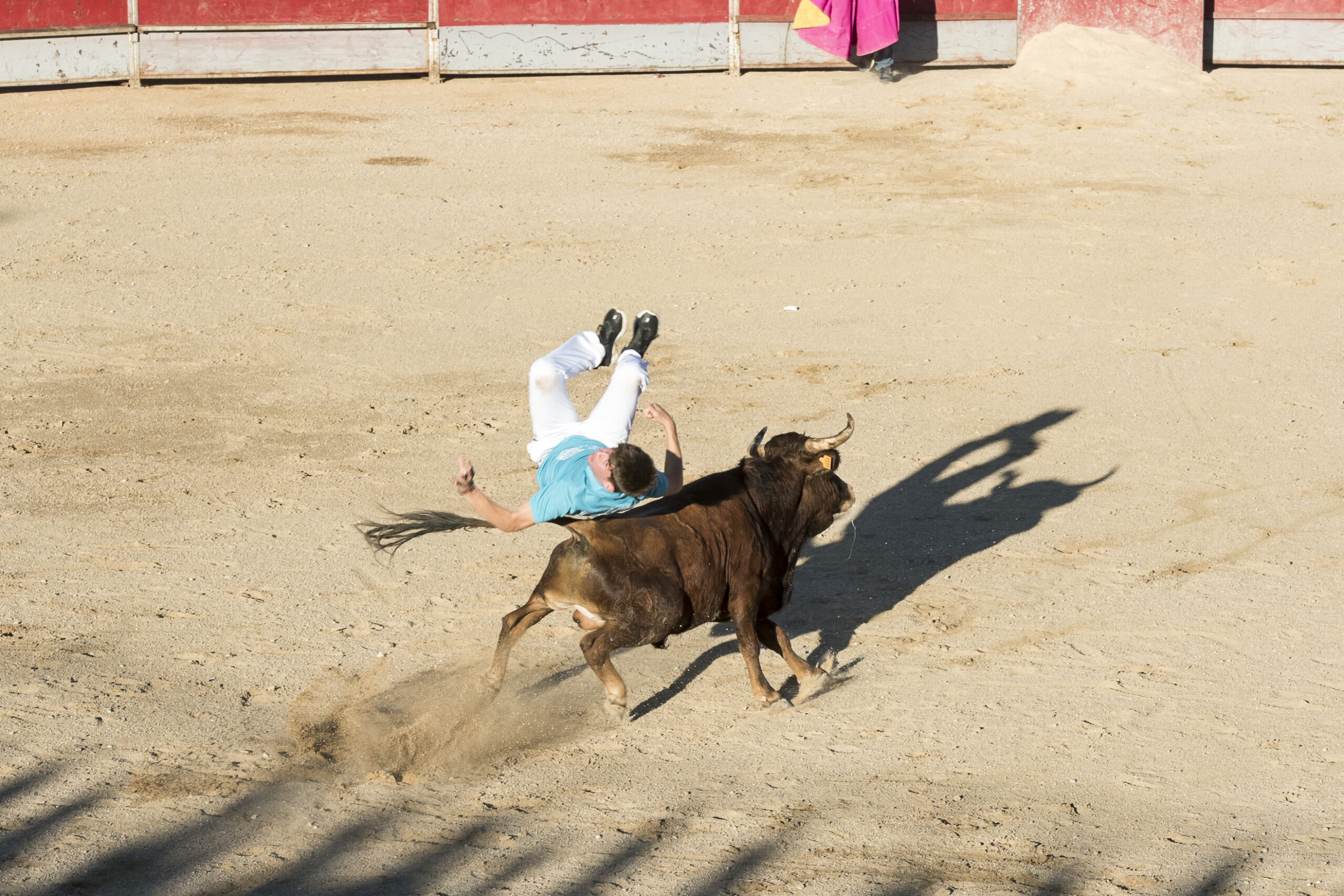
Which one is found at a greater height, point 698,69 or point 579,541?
point 698,69

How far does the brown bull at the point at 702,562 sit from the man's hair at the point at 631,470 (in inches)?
10.6

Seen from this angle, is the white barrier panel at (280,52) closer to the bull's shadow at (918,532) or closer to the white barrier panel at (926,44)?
the white barrier panel at (926,44)

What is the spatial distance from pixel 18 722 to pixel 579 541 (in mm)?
2391

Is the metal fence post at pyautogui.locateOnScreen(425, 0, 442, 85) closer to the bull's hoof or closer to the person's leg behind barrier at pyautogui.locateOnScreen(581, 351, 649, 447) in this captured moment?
the person's leg behind barrier at pyautogui.locateOnScreen(581, 351, 649, 447)

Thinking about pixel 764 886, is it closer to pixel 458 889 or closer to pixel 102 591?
pixel 458 889

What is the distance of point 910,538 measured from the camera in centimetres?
853

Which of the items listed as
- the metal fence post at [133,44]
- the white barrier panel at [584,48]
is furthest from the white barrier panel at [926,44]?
the metal fence post at [133,44]

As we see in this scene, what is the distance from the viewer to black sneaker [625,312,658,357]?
6.95 metres

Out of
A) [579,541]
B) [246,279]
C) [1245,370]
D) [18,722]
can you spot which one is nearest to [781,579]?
[579,541]

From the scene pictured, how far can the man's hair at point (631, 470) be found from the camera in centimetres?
592

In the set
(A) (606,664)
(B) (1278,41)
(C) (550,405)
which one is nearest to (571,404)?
(C) (550,405)

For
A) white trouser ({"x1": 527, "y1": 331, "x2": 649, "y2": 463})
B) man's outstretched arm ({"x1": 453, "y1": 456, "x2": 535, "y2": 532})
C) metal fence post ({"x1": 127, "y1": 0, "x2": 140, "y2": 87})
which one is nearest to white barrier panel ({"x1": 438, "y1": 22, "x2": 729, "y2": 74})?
metal fence post ({"x1": 127, "y1": 0, "x2": 140, "y2": 87})

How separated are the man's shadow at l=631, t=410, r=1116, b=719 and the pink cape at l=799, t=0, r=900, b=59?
7.57m

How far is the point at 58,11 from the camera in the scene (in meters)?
16.5
